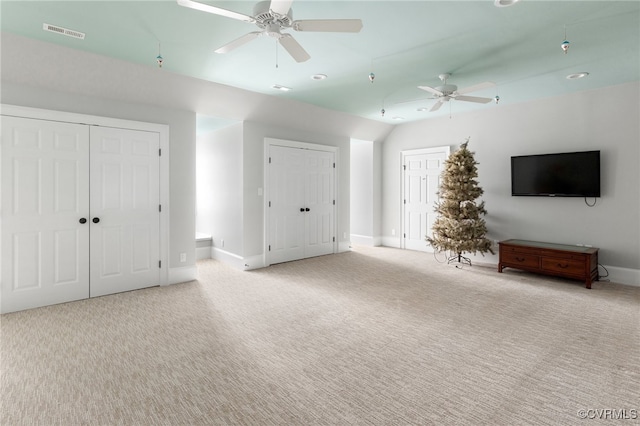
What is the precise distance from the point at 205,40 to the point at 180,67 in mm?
907

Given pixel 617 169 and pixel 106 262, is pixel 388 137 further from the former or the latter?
pixel 106 262

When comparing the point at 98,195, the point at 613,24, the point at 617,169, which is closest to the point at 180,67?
the point at 98,195

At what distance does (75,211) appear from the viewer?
13.4 feet

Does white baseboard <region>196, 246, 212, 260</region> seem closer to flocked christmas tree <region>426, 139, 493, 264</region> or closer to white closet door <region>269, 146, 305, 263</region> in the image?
white closet door <region>269, 146, 305, 263</region>

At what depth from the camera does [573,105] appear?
17.4ft

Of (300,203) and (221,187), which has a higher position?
(221,187)

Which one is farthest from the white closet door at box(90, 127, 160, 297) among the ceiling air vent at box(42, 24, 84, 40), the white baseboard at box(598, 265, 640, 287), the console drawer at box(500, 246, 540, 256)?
the white baseboard at box(598, 265, 640, 287)

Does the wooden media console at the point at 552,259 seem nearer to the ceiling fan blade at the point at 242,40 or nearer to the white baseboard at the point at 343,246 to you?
the white baseboard at the point at 343,246

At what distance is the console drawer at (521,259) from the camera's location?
5130mm

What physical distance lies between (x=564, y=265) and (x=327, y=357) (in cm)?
406

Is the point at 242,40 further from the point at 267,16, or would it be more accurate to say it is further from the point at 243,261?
the point at 243,261

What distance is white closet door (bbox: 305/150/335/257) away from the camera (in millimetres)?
6754

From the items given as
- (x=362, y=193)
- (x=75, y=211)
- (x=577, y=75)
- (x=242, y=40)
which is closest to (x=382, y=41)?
(x=242, y=40)

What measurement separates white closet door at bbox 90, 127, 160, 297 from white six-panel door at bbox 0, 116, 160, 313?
1cm
